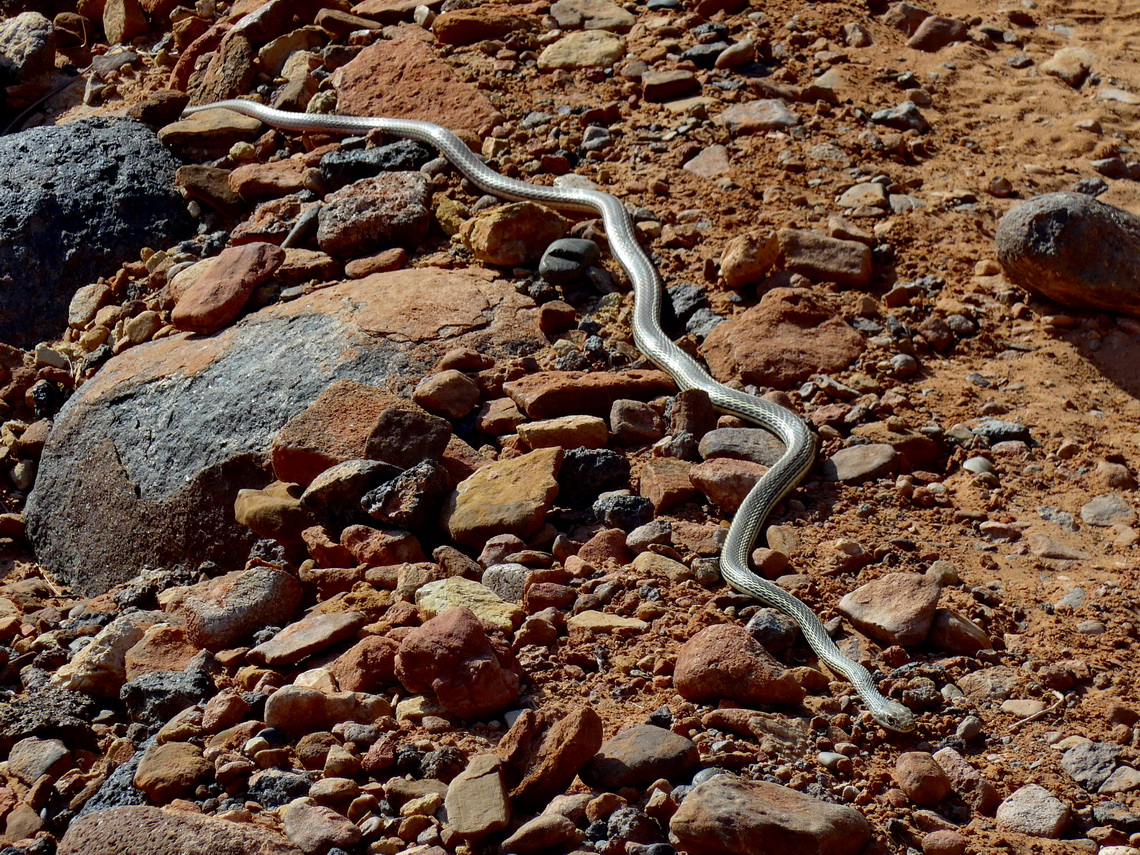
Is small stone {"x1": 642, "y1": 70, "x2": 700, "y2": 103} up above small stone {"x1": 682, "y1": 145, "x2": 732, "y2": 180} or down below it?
above

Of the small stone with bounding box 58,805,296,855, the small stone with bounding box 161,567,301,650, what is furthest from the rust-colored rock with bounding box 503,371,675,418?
the small stone with bounding box 58,805,296,855

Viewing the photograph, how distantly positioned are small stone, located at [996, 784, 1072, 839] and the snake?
41 cm

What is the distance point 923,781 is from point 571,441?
2411 mm

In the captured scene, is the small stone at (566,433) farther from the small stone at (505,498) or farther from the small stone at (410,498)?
the small stone at (410,498)

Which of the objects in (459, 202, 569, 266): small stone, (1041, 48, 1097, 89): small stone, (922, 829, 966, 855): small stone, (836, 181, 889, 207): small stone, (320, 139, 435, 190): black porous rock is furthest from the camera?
(1041, 48, 1097, 89): small stone

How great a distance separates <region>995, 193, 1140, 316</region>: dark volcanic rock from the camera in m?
5.97

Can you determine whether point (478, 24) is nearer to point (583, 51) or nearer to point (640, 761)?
point (583, 51)

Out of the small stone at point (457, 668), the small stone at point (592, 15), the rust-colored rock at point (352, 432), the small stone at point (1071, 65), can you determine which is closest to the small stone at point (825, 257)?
the rust-colored rock at point (352, 432)

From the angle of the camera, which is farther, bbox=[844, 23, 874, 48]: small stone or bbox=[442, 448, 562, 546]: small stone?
bbox=[844, 23, 874, 48]: small stone

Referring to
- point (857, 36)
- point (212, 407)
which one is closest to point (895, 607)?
point (212, 407)

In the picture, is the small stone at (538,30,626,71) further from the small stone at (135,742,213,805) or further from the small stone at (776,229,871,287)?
the small stone at (135,742,213,805)

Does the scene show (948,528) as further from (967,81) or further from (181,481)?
(967,81)

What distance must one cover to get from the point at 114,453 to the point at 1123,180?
6467mm

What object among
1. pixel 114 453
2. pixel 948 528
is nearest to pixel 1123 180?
pixel 948 528
